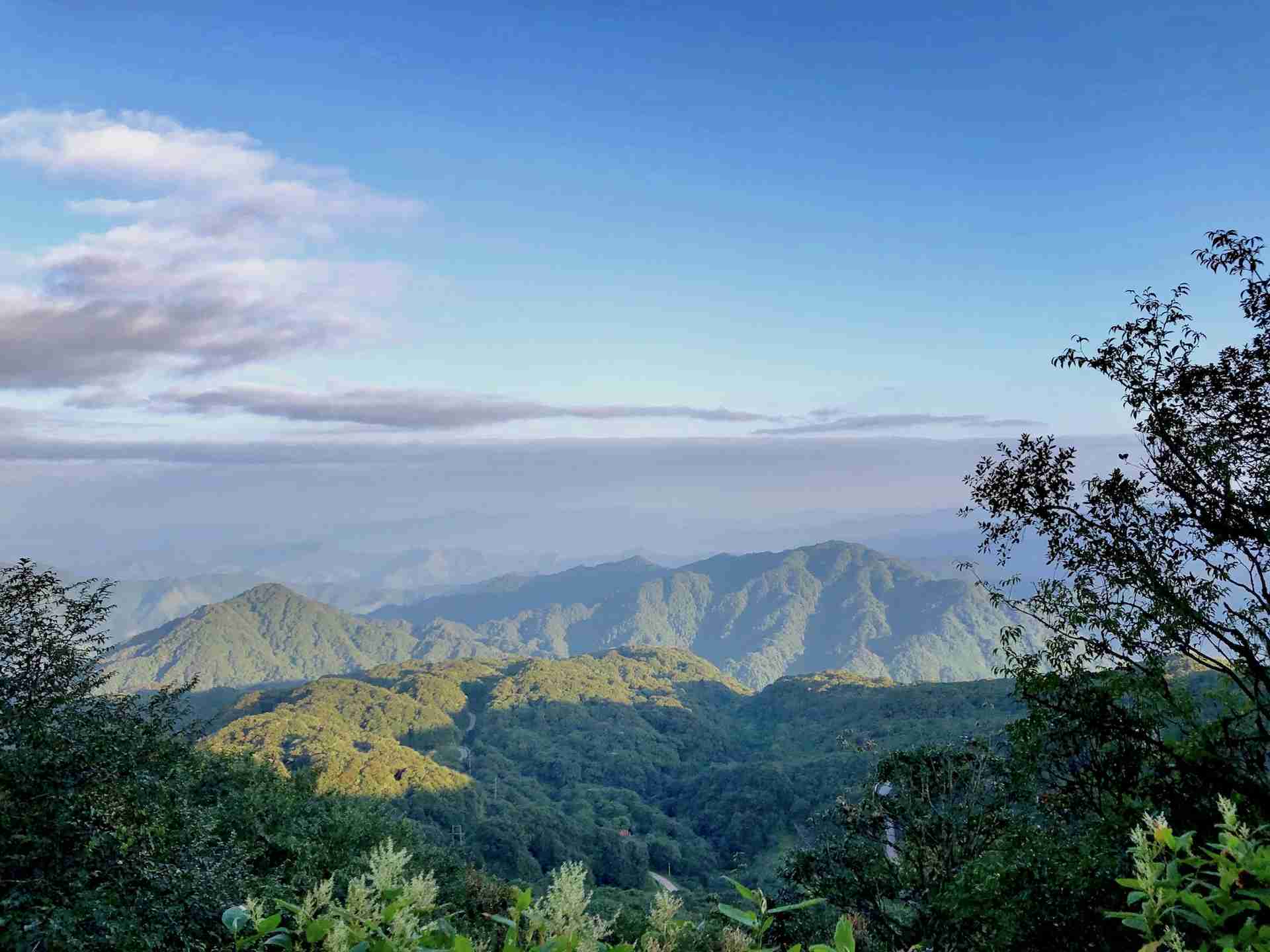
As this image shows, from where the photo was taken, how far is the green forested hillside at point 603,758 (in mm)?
100688

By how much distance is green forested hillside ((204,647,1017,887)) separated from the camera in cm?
10069

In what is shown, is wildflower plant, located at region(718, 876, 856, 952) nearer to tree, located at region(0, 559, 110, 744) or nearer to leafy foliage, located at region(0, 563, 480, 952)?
leafy foliage, located at region(0, 563, 480, 952)

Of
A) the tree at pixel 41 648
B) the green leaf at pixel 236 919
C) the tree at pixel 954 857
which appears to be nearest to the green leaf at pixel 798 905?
the green leaf at pixel 236 919

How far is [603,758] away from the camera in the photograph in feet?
517

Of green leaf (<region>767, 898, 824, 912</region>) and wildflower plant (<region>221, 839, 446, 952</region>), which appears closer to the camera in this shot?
green leaf (<region>767, 898, 824, 912</region>)

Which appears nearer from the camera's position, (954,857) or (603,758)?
(954,857)

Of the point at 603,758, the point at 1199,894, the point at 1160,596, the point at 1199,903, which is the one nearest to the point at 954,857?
the point at 1160,596

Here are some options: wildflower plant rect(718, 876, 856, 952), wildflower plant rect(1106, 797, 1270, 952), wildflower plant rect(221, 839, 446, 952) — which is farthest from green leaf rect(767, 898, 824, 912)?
wildflower plant rect(1106, 797, 1270, 952)

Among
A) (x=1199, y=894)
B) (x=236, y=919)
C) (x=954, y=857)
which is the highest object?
(x=236, y=919)

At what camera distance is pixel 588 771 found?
15000 cm

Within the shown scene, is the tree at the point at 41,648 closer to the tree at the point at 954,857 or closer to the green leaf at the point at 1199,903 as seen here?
the tree at the point at 954,857

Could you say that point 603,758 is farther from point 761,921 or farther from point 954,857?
point 761,921

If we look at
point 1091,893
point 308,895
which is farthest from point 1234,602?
point 308,895

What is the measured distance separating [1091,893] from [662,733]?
585ft
